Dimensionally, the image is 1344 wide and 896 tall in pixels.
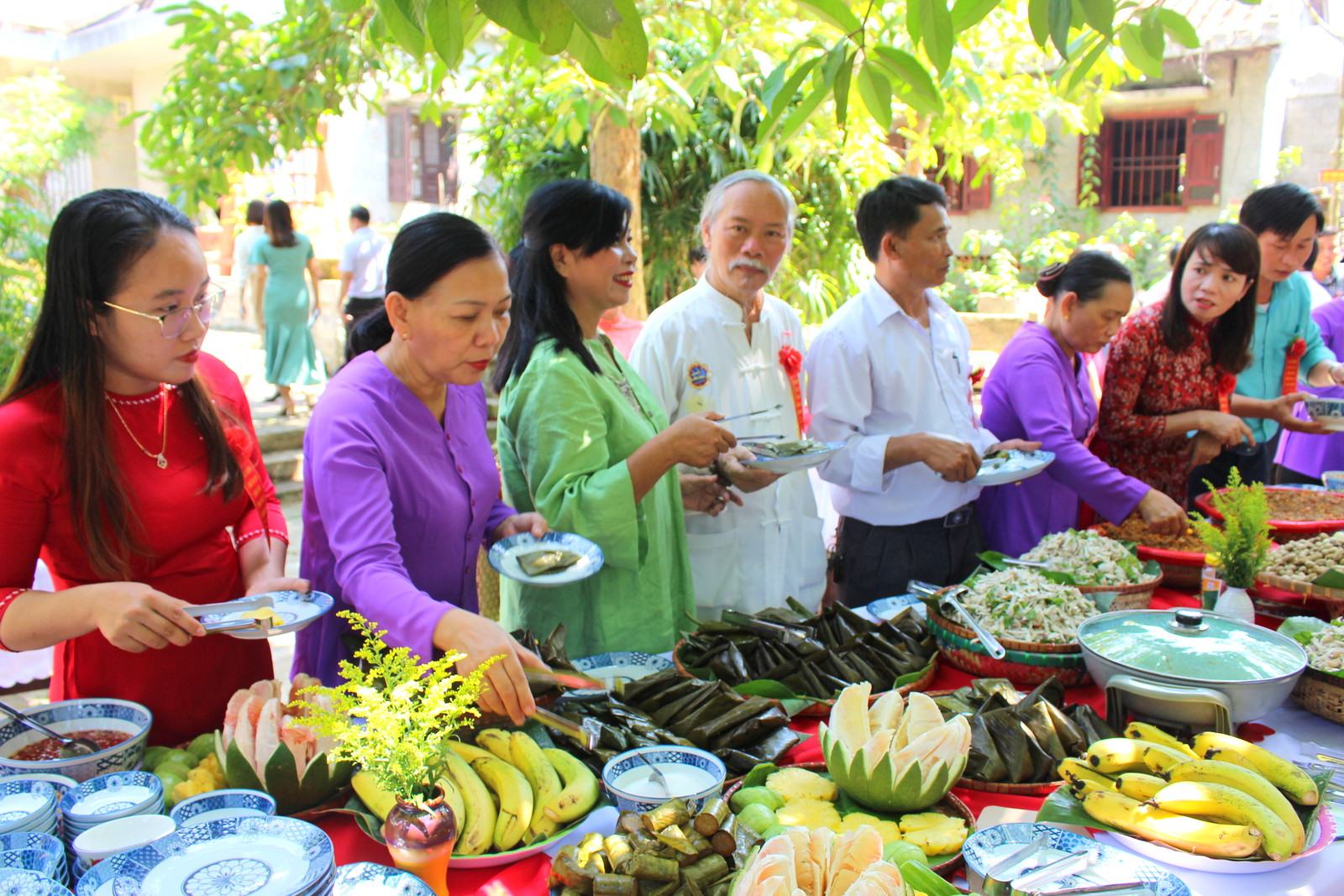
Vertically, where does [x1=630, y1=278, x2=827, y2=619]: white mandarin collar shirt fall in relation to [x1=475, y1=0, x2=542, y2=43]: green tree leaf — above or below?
below

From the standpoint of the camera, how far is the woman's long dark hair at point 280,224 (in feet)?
27.9

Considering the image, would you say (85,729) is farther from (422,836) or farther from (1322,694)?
(1322,694)

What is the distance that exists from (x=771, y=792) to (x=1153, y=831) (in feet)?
1.93

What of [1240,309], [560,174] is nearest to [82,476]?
[1240,309]

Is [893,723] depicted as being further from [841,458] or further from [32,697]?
[32,697]

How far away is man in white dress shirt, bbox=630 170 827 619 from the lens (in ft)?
10.2

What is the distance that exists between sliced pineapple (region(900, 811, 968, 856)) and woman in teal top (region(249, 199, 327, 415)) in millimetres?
8529

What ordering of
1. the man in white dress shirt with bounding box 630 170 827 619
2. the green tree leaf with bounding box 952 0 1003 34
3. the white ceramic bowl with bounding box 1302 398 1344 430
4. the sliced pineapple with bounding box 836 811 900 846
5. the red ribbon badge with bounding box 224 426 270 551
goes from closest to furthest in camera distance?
the sliced pineapple with bounding box 836 811 900 846, the green tree leaf with bounding box 952 0 1003 34, the red ribbon badge with bounding box 224 426 270 551, the man in white dress shirt with bounding box 630 170 827 619, the white ceramic bowl with bounding box 1302 398 1344 430

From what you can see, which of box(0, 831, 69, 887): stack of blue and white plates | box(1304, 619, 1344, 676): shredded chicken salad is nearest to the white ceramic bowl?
box(1304, 619, 1344, 676): shredded chicken salad

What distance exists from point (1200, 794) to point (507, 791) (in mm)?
1087

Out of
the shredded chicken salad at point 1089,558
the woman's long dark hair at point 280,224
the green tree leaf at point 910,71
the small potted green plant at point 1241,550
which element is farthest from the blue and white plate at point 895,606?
the woman's long dark hair at point 280,224

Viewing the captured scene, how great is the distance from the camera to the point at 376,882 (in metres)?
1.29

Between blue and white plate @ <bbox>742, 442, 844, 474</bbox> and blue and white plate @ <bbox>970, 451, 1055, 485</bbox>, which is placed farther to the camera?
blue and white plate @ <bbox>970, 451, 1055, 485</bbox>

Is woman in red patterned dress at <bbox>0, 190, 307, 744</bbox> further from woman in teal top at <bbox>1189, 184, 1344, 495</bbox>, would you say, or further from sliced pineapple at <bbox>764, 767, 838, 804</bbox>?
woman in teal top at <bbox>1189, 184, 1344, 495</bbox>
